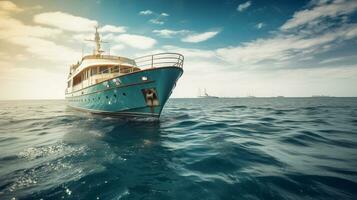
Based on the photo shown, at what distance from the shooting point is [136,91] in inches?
429

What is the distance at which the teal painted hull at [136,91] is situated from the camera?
406 inches

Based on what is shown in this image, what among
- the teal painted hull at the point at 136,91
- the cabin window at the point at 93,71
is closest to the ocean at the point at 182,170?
the teal painted hull at the point at 136,91

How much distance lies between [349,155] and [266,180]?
325 cm

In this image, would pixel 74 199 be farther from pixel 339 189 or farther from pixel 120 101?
pixel 120 101

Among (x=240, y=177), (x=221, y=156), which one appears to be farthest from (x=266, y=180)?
(x=221, y=156)

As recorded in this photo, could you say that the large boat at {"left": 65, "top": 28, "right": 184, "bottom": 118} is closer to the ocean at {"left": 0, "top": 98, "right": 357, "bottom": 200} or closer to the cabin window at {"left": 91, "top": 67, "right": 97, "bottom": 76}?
the cabin window at {"left": 91, "top": 67, "right": 97, "bottom": 76}

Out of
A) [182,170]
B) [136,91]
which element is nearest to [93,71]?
[136,91]

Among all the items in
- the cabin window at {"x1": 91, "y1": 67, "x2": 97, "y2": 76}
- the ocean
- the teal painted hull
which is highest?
the cabin window at {"x1": 91, "y1": 67, "x2": 97, "y2": 76}

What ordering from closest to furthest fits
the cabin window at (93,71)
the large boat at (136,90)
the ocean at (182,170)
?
the ocean at (182,170) → the large boat at (136,90) → the cabin window at (93,71)

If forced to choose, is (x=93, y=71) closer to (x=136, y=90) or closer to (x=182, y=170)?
(x=136, y=90)

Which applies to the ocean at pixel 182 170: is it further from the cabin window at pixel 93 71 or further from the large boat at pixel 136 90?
the cabin window at pixel 93 71

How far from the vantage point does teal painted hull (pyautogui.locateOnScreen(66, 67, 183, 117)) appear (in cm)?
1032

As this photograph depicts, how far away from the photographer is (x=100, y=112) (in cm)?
1384

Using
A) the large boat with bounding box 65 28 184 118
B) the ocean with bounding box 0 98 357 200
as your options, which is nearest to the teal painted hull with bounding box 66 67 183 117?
the large boat with bounding box 65 28 184 118
